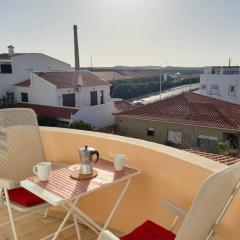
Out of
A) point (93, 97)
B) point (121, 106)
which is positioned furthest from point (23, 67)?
point (121, 106)

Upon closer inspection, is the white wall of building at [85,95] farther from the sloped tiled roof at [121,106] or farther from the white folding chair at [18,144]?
the white folding chair at [18,144]

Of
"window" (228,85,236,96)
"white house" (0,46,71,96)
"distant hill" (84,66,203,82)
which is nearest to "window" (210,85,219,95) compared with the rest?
"window" (228,85,236,96)

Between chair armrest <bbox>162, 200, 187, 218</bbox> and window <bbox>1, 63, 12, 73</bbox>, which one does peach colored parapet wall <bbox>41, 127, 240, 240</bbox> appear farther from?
window <bbox>1, 63, 12, 73</bbox>

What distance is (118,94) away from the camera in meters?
37.1

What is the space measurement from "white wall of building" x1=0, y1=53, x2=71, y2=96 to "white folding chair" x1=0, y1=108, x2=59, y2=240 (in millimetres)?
19446

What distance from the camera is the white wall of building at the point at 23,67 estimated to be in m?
20.8

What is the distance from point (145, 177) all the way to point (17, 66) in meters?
20.7

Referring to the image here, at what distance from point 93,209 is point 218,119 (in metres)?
14.3

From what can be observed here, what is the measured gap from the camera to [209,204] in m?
1.33

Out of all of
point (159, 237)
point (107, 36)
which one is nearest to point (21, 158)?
point (159, 237)

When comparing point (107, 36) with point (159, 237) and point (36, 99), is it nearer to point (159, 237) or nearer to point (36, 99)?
point (36, 99)

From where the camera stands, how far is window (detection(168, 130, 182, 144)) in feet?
55.7

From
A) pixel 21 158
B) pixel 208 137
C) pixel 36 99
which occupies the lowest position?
pixel 208 137

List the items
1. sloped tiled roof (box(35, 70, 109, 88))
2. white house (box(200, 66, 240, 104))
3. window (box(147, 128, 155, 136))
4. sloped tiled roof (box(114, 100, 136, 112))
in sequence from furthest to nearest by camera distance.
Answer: white house (box(200, 66, 240, 104)) → sloped tiled roof (box(114, 100, 136, 112)) → sloped tiled roof (box(35, 70, 109, 88)) → window (box(147, 128, 155, 136))
